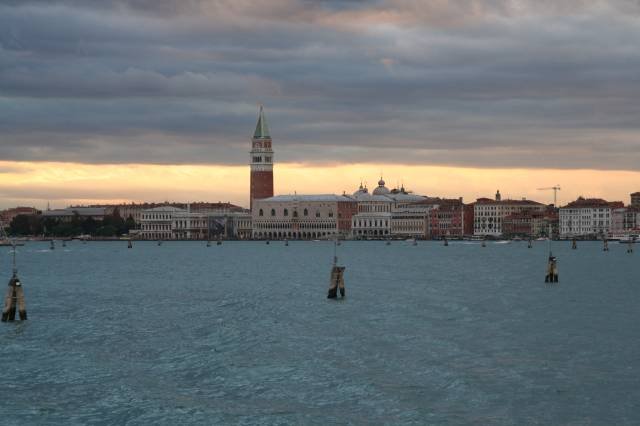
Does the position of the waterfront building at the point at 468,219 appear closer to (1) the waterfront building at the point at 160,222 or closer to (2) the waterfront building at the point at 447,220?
(2) the waterfront building at the point at 447,220

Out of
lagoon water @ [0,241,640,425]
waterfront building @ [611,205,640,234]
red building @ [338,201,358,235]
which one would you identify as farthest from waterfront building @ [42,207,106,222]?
lagoon water @ [0,241,640,425]

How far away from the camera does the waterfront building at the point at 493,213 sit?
157 metres

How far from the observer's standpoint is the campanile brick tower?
529 ft

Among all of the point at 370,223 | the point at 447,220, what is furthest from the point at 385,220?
the point at 447,220

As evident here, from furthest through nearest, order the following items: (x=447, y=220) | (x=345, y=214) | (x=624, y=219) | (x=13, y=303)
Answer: (x=345, y=214), (x=447, y=220), (x=624, y=219), (x=13, y=303)

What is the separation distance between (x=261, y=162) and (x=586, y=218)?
41615 millimetres

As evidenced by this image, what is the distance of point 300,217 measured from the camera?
16062 cm

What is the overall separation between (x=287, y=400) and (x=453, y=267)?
1845 inches

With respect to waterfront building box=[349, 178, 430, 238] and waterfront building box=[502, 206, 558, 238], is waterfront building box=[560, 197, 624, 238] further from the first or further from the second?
waterfront building box=[349, 178, 430, 238]

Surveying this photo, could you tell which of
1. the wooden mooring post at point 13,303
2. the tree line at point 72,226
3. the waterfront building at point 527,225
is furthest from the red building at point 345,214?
the wooden mooring post at point 13,303

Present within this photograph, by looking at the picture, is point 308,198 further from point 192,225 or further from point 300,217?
point 192,225

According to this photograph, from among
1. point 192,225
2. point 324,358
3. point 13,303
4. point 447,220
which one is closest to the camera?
point 324,358

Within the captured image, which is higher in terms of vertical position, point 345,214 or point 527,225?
point 345,214

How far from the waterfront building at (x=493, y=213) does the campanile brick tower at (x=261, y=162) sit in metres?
27.1
